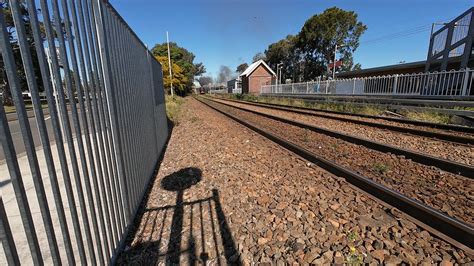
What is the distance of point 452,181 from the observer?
13.3ft

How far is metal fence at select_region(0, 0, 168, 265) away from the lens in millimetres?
1369

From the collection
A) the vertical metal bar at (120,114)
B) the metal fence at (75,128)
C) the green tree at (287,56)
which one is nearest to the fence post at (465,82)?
the metal fence at (75,128)

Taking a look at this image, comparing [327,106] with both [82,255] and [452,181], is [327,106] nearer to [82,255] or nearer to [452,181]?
[452,181]

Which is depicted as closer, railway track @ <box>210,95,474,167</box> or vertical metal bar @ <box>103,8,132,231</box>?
vertical metal bar @ <box>103,8,132,231</box>

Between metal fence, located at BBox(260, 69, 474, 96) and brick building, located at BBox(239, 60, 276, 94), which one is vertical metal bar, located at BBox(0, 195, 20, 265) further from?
brick building, located at BBox(239, 60, 276, 94)

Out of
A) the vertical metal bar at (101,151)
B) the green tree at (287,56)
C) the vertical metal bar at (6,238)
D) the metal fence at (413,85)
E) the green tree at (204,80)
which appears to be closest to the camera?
the vertical metal bar at (6,238)

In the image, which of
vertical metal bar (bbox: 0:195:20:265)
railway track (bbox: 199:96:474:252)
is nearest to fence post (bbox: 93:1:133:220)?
vertical metal bar (bbox: 0:195:20:265)

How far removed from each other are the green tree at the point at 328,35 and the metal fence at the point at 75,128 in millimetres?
54836

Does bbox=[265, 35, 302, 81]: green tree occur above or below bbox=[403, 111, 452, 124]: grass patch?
above

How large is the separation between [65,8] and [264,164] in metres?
4.34

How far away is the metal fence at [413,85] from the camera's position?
11.4 metres

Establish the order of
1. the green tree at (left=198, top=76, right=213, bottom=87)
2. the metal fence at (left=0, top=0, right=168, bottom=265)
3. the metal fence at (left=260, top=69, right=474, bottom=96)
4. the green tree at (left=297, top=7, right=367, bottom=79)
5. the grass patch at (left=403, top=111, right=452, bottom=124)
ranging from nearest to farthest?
1. the metal fence at (left=0, top=0, right=168, bottom=265)
2. the grass patch at (left=403, top=111, right=452, bottom=124)
3. the metal fence at (left=260, top=69, right=474, bottom=96)
4. the green tree at (left=297, top=7, right=367, bottom=79)
5. the green tree at (left=198, top=76, right=213, bottom=87)

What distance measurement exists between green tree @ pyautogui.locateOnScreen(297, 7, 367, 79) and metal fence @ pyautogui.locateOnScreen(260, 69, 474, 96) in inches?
1292

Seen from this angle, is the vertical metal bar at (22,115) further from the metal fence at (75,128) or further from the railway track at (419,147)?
the railway track at (419,147)
